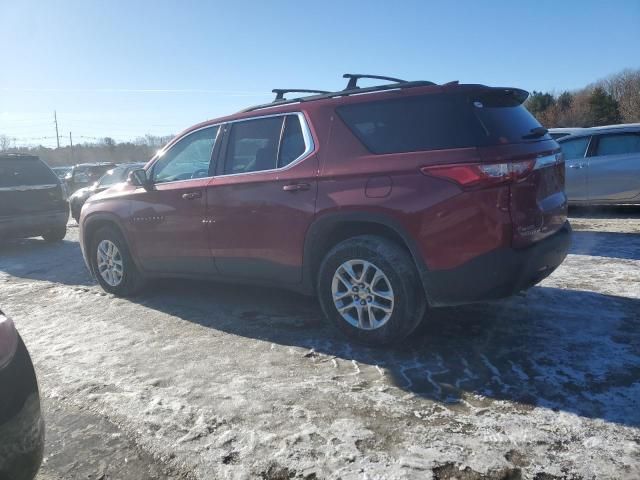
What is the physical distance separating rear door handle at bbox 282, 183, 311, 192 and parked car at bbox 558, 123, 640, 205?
7.01 metres

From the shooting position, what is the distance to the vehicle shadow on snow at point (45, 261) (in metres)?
7.02

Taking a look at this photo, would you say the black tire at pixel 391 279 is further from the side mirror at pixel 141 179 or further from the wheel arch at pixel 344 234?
the side mirror at pixel 141 179

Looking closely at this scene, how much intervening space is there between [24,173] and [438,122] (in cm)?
874

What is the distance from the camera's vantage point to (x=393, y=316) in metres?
3.64

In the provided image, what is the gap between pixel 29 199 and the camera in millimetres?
9453

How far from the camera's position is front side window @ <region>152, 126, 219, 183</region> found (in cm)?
486

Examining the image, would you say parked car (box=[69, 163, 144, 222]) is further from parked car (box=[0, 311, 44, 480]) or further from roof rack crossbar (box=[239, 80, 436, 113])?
parked car (box=[0, 311, 44, 480])

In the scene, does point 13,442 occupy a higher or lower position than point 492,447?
higher

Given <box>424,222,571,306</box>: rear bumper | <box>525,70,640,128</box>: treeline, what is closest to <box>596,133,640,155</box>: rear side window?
<box>424,222,571,306</box>: rear bumper

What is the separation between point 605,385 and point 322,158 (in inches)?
93.5

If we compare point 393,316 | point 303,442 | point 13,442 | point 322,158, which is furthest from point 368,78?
point 13,442

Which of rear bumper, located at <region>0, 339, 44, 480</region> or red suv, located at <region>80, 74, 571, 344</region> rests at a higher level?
red suv, located at <region>80, 74, 571, 344</region>

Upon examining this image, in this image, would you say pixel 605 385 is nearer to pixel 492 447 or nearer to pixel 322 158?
pixel 492 447

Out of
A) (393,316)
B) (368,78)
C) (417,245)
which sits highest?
(368,78)
